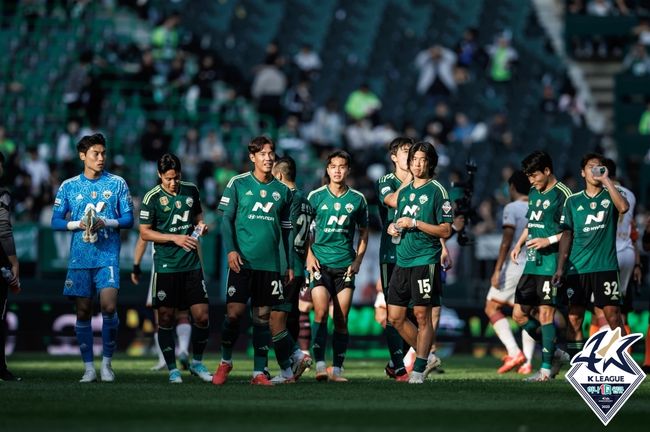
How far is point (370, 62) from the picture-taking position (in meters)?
34.9

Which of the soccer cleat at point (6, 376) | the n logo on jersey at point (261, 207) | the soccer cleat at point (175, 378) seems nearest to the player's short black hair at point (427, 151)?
the n logo on jersey at point (261, 207)

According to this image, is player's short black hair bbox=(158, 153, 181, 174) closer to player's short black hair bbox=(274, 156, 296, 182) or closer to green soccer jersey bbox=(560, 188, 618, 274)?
player's short black hair bbox=(274, 156, 296, 182)

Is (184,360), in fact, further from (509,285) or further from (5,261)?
(509,285)

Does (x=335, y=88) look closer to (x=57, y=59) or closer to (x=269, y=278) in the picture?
(x=57, y=59)

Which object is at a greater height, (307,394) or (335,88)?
(335,88)

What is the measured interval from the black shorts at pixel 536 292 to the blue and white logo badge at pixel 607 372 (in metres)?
4.42

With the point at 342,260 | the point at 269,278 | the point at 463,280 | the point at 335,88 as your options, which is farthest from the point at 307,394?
the point at 335,88

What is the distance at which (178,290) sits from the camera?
14.8 m

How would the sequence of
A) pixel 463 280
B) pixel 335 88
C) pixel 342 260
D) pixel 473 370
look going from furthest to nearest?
pixel 335 88 < pixel 463 280 < pixel 473 370 < pixel 342 260

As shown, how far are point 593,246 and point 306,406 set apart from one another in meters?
4.62

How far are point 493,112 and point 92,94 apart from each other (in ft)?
33.4

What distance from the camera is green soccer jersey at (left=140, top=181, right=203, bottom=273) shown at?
1470 cm

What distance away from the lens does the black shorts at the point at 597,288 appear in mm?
15266

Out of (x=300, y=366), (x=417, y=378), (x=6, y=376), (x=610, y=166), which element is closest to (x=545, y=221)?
(x=610, y=166)
